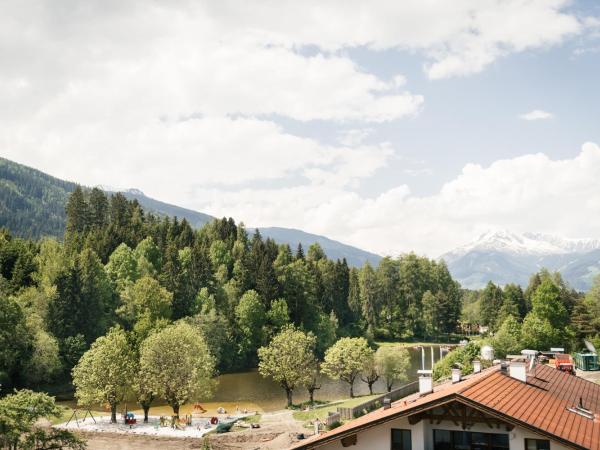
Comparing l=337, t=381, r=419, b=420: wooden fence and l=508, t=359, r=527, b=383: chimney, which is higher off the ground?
l=508, t=359, r=527, b=383: chimney

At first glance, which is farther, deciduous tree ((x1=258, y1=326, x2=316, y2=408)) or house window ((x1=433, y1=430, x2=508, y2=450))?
deciduous tree ((x1=258, y1=326, x2=316, y2=408))

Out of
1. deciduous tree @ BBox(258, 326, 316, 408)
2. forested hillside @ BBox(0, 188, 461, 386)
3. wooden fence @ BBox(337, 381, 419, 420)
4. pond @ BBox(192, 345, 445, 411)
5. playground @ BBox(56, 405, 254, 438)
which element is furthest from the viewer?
forested hillside @ BBox(0, 188, 461, 386)

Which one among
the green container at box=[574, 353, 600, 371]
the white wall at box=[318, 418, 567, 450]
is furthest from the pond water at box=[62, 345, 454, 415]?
the white wall at box=[318, 418, 567, 450]

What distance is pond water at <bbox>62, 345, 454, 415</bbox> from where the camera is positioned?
6969cm

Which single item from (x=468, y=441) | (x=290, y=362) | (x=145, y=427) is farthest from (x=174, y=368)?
(x=468, y=441)

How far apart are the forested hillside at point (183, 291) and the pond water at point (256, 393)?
332 inches

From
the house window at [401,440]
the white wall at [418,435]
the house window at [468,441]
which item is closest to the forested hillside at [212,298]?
the white wall at [418,435]

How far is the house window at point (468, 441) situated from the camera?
21375 millimetres

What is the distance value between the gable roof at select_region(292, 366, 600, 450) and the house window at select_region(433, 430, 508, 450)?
1.35 metres

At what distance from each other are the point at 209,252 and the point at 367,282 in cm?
5124

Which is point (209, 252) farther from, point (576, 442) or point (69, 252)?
point (576, 442)

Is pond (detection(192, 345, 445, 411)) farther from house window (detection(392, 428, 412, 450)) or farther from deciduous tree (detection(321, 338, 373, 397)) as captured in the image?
house window (detection(392, 428, 412, 450))

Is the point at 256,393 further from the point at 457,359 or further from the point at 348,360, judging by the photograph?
the point at 457,359

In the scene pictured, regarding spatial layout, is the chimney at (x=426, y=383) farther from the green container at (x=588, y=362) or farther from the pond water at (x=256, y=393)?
the green container at (x=588, y=362)
